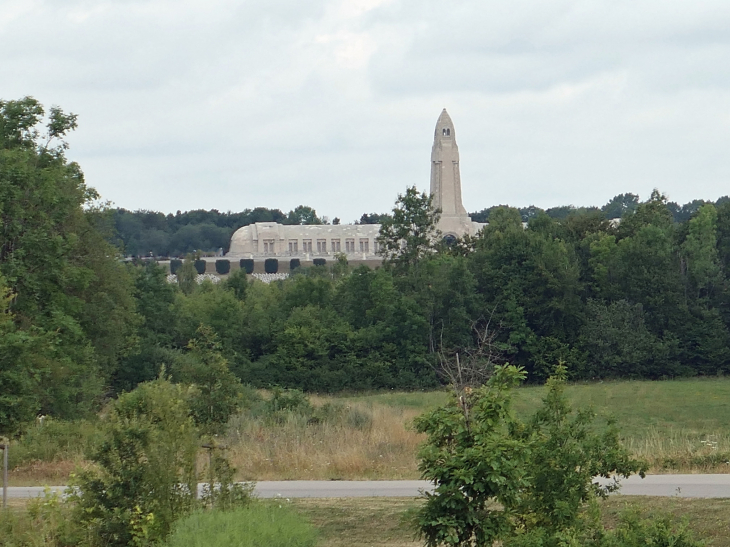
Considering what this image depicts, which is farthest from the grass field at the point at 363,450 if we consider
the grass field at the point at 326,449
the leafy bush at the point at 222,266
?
the leafy bush at the point at 222,266

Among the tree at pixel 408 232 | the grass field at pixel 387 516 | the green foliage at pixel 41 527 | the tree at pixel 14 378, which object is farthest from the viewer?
the tree at pixel 408 232

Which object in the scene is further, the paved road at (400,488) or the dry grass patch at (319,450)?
the dry grass patch at (319,450)

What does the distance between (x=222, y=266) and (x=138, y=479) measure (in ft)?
374

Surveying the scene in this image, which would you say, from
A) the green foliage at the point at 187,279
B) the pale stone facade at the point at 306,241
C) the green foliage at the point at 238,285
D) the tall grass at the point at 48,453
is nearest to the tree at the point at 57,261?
the tall grass at the point at 48,453

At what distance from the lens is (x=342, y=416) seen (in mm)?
26812

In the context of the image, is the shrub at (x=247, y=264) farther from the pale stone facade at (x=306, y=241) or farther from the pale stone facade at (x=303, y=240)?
the pale stone facade at (x=303, y=240)

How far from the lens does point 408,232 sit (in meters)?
62.6

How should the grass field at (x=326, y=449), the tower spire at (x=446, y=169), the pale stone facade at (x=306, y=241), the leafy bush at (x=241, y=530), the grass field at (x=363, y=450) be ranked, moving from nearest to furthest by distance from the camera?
the leafy bush at (x=241, y=530) → the grass field at (x=363, y=450) → the grass field at (x=326, y=449) → the tower spire at (x=446, y=169) → the pale stone facade at (x=306, y=241)

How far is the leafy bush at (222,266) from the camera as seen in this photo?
124m

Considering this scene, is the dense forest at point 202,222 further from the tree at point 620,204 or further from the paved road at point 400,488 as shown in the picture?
the paved road at point 400,488

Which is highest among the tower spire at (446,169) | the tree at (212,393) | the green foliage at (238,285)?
the tower spire at (446,169)

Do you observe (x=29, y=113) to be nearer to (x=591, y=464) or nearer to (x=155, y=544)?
(x=155, y=544)

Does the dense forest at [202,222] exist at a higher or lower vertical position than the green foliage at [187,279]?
higher

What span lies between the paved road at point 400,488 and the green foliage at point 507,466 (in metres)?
4.51
